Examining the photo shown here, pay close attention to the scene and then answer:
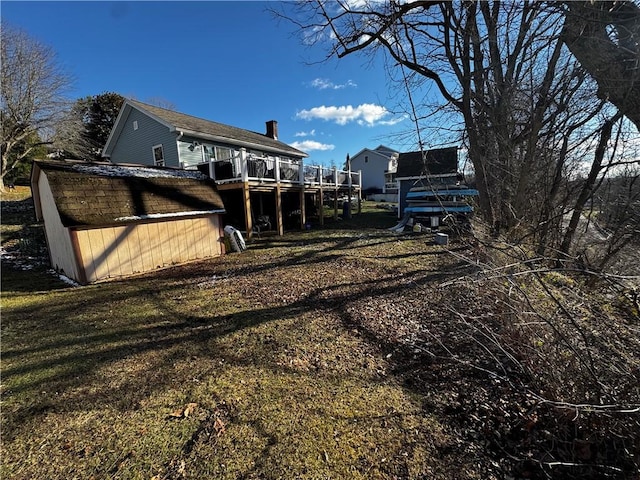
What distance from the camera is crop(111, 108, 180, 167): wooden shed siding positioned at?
14.2 metres

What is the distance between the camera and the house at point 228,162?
11.8 meters

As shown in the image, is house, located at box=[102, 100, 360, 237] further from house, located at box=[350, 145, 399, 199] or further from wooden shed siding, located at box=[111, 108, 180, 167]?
house, located at box=[350, 145, 399, 199]

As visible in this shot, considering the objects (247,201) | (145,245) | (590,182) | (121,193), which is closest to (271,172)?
(247,201)

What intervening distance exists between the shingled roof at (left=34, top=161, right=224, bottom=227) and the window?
5553 mm

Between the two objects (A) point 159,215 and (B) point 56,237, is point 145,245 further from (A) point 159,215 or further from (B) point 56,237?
(B) point 56,237

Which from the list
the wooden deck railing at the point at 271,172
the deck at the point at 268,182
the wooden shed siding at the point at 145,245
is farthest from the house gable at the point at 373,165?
the wooden shed siding at the point at 145,245

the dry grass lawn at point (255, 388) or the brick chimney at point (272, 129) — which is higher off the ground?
the brick chimney at point (272, 129)

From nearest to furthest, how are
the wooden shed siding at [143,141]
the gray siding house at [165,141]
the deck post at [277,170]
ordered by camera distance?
the deck post at [277,170] → the gray siding house at [165,141] → the wooden shed siding at [143,141]

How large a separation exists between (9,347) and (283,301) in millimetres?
4079

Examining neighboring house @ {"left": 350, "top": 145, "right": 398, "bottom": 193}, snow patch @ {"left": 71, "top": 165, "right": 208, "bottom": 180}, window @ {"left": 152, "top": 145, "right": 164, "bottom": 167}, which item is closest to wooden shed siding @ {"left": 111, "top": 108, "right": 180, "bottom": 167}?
window @ {"left": 152, "top": 145, "right": 164, "bottom": 167}

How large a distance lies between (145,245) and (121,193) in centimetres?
155

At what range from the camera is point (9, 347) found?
4.15m

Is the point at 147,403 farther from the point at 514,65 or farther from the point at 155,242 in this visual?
the point at 514,65

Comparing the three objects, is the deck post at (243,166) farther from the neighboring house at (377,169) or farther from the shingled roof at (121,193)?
the neighboring house at (377,169)
